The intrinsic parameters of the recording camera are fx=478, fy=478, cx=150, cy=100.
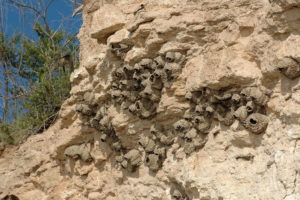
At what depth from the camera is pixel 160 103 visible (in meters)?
3.46

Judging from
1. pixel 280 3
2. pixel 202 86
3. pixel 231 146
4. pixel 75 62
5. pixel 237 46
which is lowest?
pixel 75 62

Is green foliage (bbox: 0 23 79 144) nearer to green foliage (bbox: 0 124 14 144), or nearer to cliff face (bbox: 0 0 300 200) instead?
green foliage (bbox: 0 124 14 144)

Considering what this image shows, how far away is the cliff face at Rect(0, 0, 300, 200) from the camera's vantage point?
2709 mm

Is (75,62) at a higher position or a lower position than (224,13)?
lower

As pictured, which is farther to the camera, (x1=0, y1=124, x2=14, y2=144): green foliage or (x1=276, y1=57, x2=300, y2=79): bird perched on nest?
(x1=0, y1=124, x2=14, y2=144): green foliage

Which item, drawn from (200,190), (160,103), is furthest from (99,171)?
(200,190)

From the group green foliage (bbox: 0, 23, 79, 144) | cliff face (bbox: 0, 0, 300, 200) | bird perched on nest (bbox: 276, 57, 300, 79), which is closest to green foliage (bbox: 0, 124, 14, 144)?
green foliage (bbox: 0, 23, 79, 144)

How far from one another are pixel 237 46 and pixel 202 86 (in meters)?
0.34

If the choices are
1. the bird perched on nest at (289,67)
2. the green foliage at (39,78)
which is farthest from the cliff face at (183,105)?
the green foliage at (39,78)

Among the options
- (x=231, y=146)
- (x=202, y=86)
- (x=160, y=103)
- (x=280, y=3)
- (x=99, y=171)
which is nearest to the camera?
(x=280, y=3)

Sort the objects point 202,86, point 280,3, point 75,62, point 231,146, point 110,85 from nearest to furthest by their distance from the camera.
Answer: point 280,3 < point 231,146 < point 202,86 < point 110,85 < point 75,62

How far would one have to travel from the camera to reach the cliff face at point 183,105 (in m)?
2.71

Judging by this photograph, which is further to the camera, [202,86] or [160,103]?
[160,103]

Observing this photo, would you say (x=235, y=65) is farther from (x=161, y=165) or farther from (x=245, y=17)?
(x=161, y=165)
